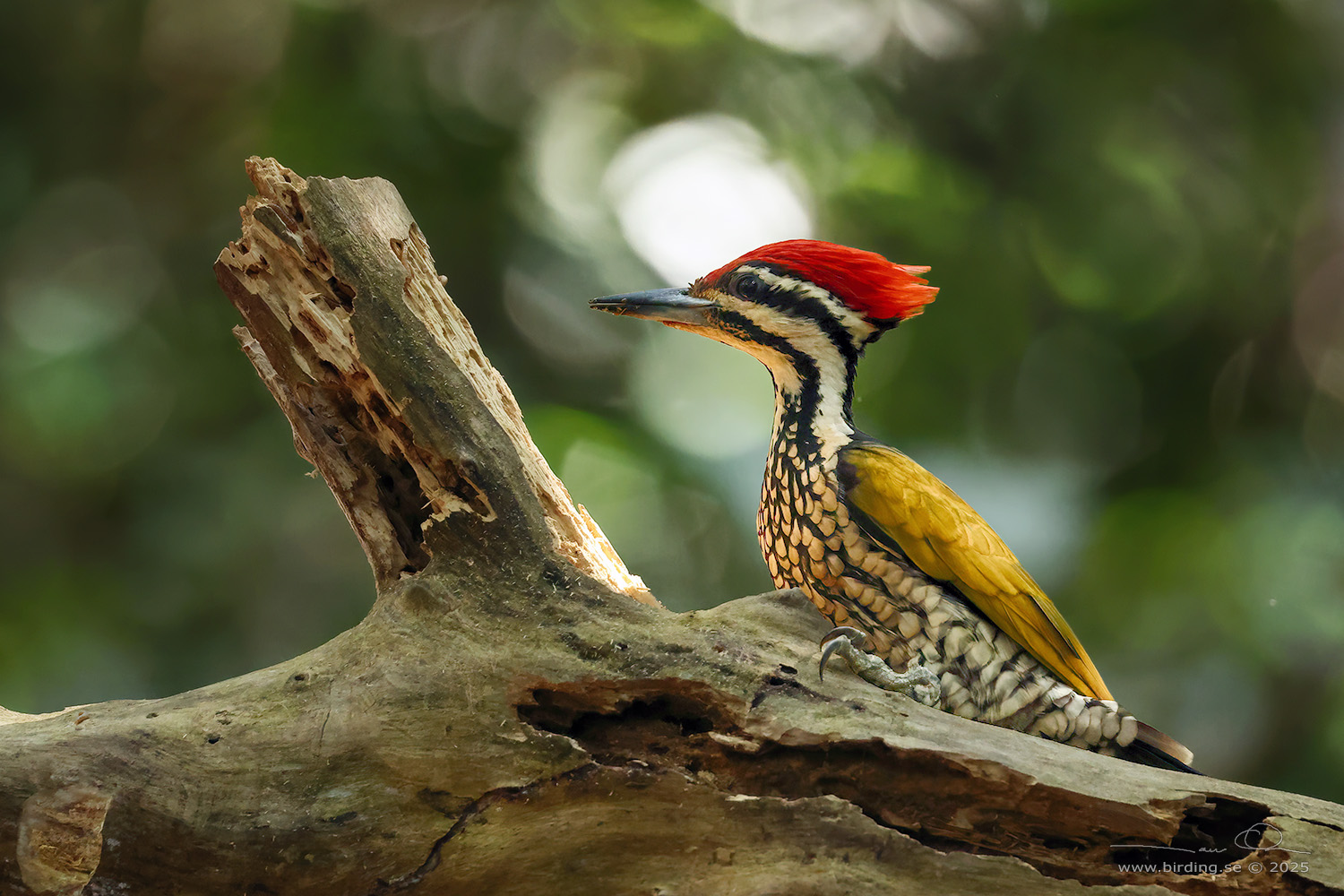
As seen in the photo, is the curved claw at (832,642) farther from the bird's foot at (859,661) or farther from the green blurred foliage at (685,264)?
the green blurred foliage at (685,264)

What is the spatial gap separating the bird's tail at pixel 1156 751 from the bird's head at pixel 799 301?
36.7 inches

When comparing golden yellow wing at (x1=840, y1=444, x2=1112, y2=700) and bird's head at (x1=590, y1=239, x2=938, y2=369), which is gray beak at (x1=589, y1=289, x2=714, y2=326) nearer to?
bird's head at (x1=590, y1=239, x2=938, y2=369)

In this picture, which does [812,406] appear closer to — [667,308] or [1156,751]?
[667,308]

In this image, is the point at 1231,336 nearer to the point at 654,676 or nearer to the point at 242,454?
the point at 654,676

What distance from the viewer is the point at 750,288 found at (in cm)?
212

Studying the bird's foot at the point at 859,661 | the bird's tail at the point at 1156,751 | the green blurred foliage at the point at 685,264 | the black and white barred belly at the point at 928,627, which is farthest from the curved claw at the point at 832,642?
the green blurred foliage at the point at 685,264

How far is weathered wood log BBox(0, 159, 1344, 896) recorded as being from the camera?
138 cm

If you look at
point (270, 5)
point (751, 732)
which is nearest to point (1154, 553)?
point (751, 732)

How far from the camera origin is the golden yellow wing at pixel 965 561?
6.23 feet

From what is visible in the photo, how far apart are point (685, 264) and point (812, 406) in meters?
1.52

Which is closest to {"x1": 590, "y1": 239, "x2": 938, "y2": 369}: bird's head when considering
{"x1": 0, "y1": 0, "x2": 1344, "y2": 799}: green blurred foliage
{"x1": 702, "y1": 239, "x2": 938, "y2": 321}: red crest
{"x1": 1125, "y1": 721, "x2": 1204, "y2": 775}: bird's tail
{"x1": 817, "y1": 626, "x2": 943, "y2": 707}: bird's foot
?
{"x1": 702, "y1": 239, "x2": 938, "y2": 321}: red crest

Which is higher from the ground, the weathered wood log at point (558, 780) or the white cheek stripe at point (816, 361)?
the white cheek stripe at point (816, 361)

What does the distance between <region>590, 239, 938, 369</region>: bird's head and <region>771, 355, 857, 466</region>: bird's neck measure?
0.08 feet

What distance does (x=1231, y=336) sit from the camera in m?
3.72
